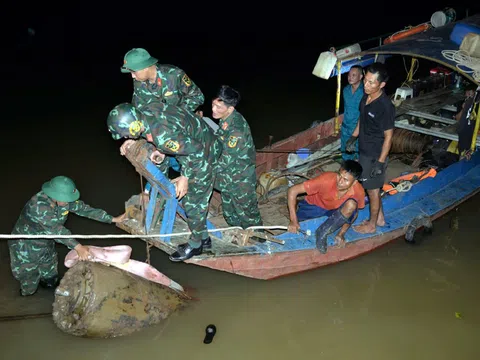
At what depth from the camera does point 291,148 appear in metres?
7.27

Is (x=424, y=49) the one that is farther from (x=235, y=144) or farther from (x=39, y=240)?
(x=39, y=240)

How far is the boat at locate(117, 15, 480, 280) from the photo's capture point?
5254 mm

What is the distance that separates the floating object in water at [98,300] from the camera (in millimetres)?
4570

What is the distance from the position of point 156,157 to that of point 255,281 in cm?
213

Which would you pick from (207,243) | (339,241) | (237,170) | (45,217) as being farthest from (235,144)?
(45,217)

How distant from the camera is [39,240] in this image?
504 cm

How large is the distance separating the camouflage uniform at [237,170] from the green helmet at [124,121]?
1.08 meters

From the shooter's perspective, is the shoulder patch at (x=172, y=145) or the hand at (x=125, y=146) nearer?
the shoulder patch at (x=172, y=145)

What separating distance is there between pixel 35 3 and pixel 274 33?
8.25 metres

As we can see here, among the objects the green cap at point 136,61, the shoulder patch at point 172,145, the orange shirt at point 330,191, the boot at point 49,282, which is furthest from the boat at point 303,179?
the boot at point 49,282

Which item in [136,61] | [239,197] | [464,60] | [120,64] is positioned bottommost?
[239,197]

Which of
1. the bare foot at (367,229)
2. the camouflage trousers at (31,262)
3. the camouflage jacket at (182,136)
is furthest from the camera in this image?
the bare foot at (367,229)

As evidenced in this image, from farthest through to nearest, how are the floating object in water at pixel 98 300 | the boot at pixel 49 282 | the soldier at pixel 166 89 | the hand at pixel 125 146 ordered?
the boot at pixel 49 282, the soldier at pixel 166 89, the hand at pixel 125 146, the floating object in water at pixel 98 300

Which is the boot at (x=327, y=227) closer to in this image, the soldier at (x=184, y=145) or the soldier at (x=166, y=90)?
the soldier at (x=184, y=145)
